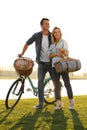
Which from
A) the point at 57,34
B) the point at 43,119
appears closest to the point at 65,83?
the point at 57,34

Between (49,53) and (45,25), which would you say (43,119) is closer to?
(49,53)

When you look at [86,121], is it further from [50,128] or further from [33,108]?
[33,108]

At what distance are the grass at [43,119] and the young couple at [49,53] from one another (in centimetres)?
40

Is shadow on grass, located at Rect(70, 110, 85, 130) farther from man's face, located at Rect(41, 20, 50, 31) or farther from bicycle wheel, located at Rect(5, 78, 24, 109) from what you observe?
man's face, located at Rect(41, 20, 50, 31)

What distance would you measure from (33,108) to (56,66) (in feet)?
4.35

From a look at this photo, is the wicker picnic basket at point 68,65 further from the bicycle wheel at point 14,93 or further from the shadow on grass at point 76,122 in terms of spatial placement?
the bicycle wheel at point 14,93

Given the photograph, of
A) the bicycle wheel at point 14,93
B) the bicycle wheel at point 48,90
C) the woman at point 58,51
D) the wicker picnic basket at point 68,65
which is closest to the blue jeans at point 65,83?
the woman at point 58,51

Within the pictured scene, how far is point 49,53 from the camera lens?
9.23 m

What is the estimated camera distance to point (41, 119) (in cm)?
780

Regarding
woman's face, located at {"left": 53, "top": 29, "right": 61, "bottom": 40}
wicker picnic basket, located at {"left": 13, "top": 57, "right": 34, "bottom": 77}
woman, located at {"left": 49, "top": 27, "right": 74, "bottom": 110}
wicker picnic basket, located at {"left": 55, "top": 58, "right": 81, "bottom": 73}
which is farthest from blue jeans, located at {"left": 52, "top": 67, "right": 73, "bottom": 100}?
woman's face, located at {"left": 53, "top": 29, "right": 61, "bottom": 40}

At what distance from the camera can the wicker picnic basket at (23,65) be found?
9406mm

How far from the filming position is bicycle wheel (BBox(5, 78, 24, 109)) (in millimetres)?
9430

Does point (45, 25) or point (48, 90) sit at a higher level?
point (45, 25)

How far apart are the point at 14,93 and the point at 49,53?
129 cm
